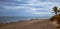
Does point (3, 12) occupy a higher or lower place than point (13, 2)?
lower

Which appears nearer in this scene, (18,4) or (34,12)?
(18,4)

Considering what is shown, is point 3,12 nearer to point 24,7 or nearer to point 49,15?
point 24,7

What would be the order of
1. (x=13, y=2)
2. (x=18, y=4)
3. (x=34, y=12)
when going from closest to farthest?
(x=13, y=2) → (x=18, y=4) → (x=34, y=12)

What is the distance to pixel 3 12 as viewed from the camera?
22859mm

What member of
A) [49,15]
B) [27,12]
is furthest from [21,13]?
[49,15]

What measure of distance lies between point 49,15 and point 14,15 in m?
6.02

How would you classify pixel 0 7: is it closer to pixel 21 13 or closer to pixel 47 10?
pixel 21 13

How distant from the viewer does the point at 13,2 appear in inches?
873

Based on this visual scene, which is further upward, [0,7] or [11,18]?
[0,7]

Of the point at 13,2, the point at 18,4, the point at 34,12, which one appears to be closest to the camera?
the point at 13,2

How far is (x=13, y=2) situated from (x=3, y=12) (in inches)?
92.3

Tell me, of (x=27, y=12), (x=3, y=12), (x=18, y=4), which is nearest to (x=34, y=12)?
(x=27, y=12)

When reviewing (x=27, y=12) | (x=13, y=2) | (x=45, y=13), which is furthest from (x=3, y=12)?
(x=45, y=13)

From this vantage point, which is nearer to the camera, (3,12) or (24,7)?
Answer: (3,12)
